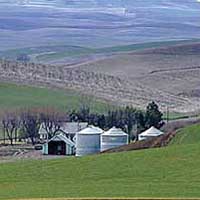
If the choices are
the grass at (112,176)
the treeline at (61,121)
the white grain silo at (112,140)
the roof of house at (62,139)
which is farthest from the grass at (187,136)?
the treeline at (61,121)

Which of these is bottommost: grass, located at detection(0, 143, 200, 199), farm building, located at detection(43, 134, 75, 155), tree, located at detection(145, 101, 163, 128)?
farm building, located at detection(43, 134, 75, 155)

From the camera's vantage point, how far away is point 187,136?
37219 millimetres

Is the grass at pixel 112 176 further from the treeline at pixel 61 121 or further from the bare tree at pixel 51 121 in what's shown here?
the bare tree at pixel 51 121

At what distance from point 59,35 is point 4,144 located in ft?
454

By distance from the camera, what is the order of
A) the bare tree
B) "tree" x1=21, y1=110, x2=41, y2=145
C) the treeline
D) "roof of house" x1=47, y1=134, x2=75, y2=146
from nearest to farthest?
"roof of house" x1=47, y1=134, x2=75, y2=146 < the treeline < the bare tree < "tree" x1=21, y1=110, x2=41, y2=145

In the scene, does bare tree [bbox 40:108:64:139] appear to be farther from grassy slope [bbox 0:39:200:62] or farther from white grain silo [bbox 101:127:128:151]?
grassy slope [bbox 0:39:200:62]

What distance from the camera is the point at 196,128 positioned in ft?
125

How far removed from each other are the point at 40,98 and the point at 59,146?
29.6 m

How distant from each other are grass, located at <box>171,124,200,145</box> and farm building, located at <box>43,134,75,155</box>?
1565cm

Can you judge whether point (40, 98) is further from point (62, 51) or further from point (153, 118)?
point (62, 51)

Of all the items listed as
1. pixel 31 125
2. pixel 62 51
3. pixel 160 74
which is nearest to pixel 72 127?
pixel 31 125

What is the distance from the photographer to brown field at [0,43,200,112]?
90.9 metres

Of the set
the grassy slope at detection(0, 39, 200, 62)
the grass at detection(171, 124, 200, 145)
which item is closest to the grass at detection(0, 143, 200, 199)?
the grass at detection(171, 124, 200, 145)

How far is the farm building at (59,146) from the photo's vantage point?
5416 centimetres
